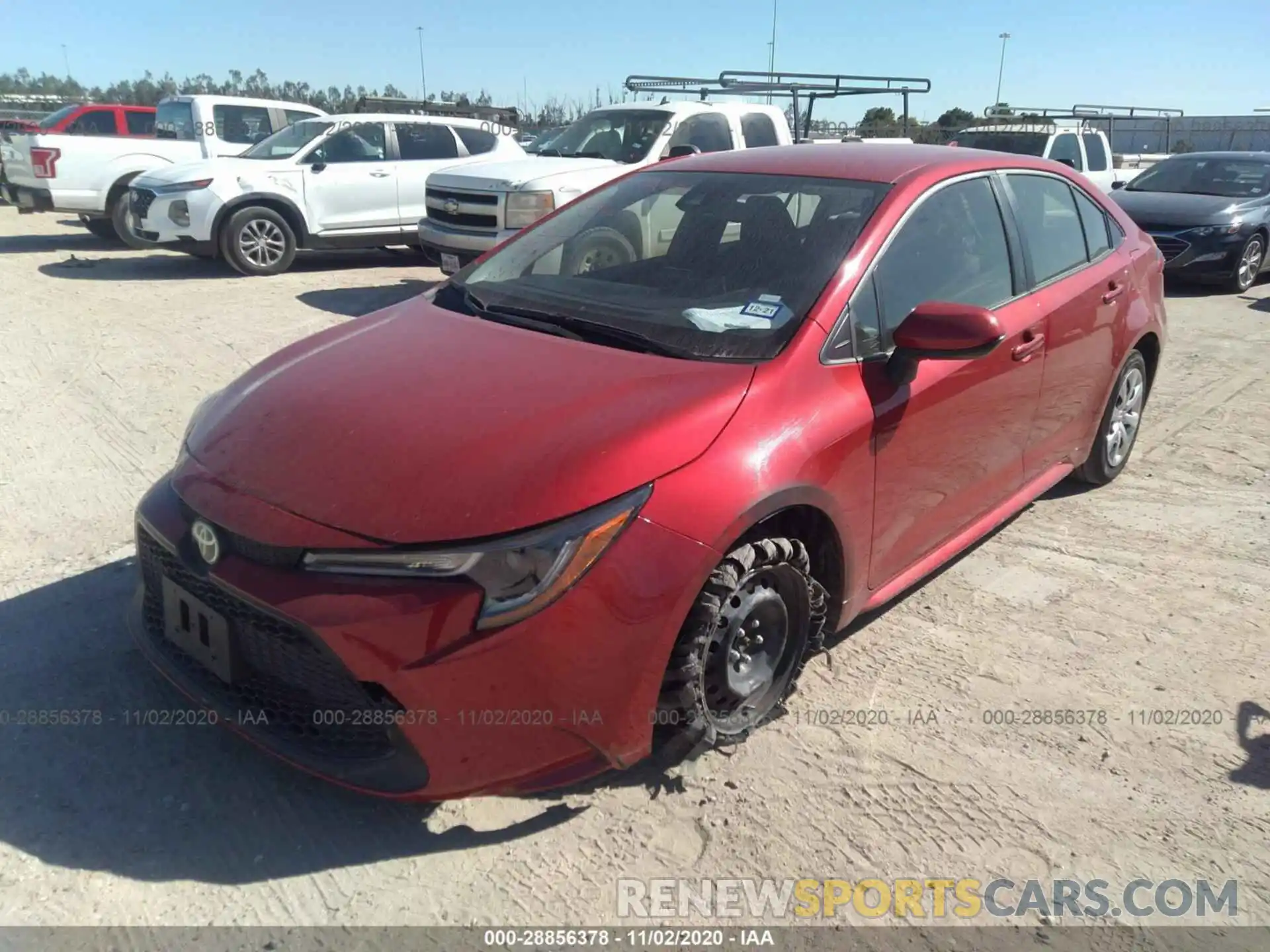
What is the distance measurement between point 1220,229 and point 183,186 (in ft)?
37.2

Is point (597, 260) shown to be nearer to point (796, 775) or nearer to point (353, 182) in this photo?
point (796, 775)

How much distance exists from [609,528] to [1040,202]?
290cm

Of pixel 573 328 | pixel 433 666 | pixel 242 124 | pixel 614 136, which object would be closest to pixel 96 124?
pixel 242 124

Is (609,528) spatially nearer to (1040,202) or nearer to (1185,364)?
(1040,202)

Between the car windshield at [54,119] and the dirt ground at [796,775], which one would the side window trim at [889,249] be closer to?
the dirt ground at [796,775]

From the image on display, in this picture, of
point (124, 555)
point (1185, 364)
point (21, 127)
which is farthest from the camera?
point (21, 127)

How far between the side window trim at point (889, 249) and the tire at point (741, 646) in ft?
2.07

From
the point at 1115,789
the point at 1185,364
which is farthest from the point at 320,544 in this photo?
the point at 1185,364

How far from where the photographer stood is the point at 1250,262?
1123cm

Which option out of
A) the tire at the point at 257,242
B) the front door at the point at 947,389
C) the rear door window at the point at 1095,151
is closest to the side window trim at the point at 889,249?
the front door at the point at 947,389

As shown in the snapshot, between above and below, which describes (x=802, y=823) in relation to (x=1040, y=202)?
below

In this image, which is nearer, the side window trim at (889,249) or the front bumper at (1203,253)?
the side window trim at (889,249)

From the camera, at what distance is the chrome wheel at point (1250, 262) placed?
1105 centimetres

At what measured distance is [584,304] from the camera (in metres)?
3.32
